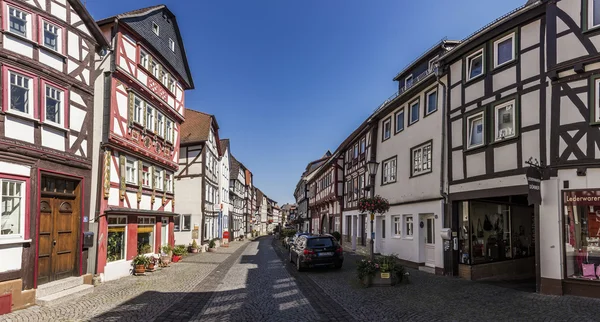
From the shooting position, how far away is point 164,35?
21469 millimetres

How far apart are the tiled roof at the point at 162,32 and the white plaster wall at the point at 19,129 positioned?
6.70 metres

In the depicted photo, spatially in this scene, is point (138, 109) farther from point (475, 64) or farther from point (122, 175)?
point (475, 64)

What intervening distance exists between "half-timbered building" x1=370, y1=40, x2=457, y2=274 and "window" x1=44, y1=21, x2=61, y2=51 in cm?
1331

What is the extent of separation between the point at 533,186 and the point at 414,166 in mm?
7993

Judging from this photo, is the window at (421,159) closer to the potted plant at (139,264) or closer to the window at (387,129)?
the window at (387,129)

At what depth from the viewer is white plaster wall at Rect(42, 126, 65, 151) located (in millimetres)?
11922

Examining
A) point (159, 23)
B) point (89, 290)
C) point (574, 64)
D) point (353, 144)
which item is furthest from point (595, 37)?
point (353, 144)

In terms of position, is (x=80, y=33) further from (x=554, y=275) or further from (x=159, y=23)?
(x=554, y=275)

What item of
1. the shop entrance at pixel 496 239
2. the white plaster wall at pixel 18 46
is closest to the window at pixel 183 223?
the white plaster wall at pixel 18 46

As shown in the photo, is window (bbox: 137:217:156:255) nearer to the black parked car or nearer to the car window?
the black parked car

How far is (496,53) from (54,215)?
14.8 metres

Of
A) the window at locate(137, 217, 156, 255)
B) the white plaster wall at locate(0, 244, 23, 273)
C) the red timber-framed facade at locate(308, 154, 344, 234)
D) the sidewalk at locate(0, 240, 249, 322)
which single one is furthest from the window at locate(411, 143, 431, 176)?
the red timber-framed facade at locate(308, 154, 344, 234)

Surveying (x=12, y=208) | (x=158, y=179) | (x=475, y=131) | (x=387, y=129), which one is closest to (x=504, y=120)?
(x=475, y=131)

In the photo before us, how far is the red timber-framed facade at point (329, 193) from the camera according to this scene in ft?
115
